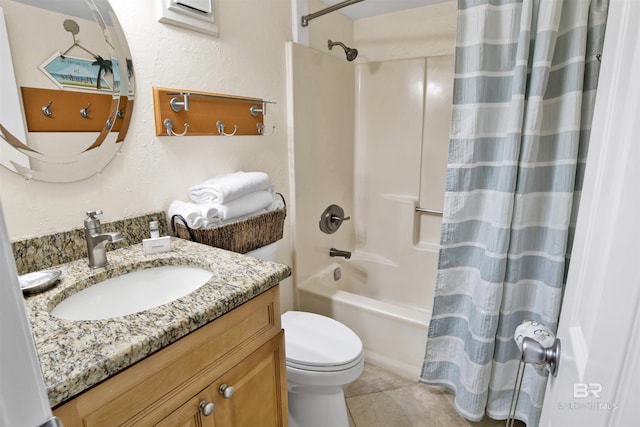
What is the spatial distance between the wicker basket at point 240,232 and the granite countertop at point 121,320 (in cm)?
12

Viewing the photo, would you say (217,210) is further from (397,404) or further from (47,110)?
(397,404)

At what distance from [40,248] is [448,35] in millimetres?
2335

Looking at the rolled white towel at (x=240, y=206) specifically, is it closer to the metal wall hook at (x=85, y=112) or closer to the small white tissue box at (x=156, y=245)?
the small white tissue box at (x=156, y=245)

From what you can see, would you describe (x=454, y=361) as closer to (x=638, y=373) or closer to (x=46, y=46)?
(x=638, y=373)

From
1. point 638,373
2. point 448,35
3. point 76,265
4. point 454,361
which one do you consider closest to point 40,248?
point 76,265

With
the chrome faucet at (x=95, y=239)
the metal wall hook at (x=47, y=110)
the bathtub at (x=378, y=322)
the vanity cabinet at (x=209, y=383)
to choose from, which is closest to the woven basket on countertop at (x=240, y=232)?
the chrome faucet at (x=95, y=239)

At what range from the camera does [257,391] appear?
3.12 ft

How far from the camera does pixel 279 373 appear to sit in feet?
3.37

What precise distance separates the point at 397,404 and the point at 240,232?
1188 mm

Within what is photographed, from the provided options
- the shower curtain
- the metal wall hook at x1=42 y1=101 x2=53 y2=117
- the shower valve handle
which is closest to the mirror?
the metal wall hook at x1=42 y1=101 x2=53 y2=117

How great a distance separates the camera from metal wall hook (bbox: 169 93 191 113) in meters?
1.23

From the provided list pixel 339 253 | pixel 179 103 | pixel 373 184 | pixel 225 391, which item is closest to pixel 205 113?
pixel 179 103

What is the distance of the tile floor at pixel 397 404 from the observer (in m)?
1.56

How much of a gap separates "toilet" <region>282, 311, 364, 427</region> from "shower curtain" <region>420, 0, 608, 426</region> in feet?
1.59
